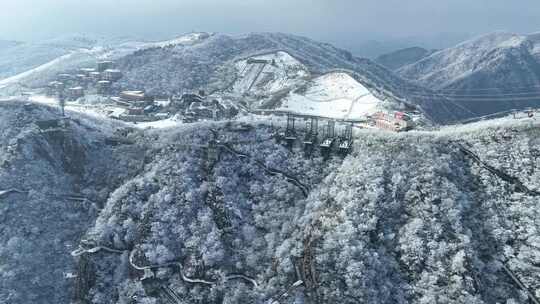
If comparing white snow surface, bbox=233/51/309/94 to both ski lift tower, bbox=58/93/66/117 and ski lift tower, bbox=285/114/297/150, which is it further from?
ski lift tower, bbox=285/114/297/150

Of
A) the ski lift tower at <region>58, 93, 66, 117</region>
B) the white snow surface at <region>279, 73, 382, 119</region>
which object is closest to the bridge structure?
the white snow surface at <region>279, 73, 382, 119</region>

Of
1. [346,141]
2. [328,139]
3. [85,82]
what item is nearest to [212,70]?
[85,82]

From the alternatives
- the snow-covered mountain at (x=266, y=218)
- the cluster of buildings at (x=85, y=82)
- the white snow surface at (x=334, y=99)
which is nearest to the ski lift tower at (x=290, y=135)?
the snow-covered mountain at (x=266, y=218)

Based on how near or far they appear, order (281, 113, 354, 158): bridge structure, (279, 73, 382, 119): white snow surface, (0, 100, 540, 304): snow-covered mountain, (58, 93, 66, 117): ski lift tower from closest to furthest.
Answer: (0, 100, 540, 304): snow-covered mountain < (281, 113, 354, 158): bridge structure < (58, 93, 66, 117): ski lift tower < (279, 73, 382, 119): white snow surface

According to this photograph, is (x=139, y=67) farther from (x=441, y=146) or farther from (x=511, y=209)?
(x=511, y=209)

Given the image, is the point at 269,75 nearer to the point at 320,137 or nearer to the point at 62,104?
the point at 320,137

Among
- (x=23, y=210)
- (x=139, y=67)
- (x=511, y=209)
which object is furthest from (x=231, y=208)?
(x=139, y=67)
